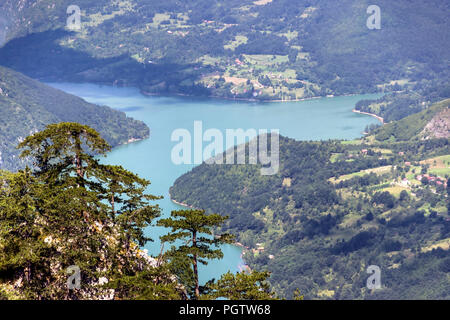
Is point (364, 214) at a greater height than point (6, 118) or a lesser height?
lesser

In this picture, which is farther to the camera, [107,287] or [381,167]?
[381,167]

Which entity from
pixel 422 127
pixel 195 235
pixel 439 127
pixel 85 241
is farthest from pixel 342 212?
pixel 195 235

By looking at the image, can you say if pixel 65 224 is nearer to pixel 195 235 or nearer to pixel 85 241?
pixel 85 241

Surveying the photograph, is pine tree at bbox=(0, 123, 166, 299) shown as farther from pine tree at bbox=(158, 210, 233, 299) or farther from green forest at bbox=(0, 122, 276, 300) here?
pine tree at bbox=(158, 210, 233, 299)

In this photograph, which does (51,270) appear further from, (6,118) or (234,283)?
(6,118)

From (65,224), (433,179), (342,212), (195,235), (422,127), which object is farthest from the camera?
(422,127)

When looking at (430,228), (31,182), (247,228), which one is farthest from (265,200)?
(31,182)
